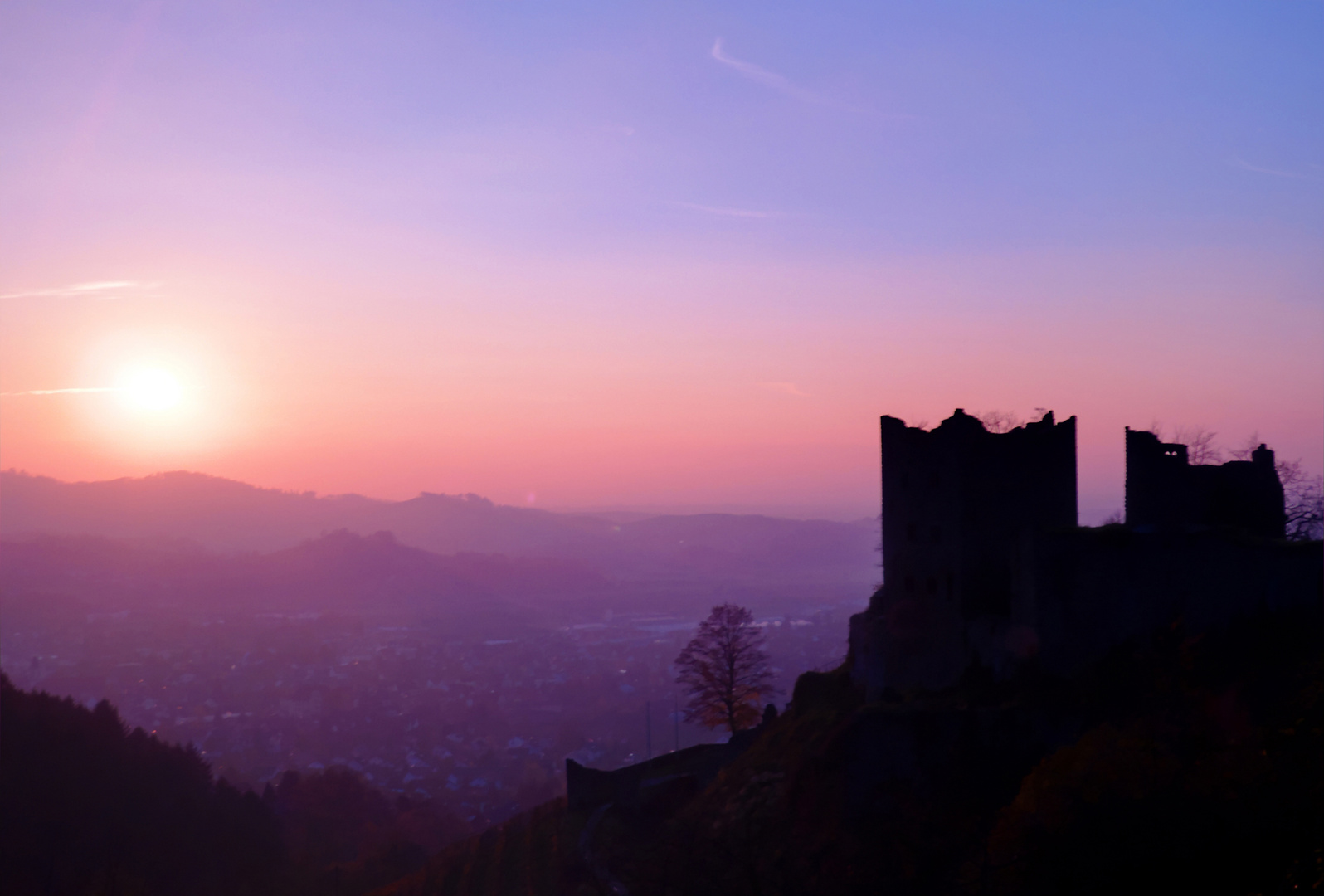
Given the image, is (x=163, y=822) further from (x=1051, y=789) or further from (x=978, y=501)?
(x=1051, y=789)

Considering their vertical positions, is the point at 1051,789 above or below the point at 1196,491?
below

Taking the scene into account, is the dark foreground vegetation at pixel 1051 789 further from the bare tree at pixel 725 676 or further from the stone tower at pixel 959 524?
the bare tree at pixel 725 676

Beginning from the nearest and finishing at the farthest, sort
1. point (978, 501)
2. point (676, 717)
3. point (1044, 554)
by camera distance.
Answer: point (1044, 554), point (978, 501), point (676, 717)

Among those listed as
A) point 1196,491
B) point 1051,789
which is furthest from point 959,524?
point 1051,789

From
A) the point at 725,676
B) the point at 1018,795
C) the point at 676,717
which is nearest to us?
the point at 1018,795

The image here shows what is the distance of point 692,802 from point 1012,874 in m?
17.8

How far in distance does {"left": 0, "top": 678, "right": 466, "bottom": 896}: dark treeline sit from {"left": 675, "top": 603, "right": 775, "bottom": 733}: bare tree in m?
41.9

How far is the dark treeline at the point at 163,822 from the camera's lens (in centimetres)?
8825

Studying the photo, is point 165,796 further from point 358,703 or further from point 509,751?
point 358,703

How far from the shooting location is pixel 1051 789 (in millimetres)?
30109

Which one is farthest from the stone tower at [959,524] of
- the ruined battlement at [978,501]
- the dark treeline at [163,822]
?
the dark treeline at [163,822]

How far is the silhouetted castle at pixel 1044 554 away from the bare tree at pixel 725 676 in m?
14.7

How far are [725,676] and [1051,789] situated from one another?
25653 mm

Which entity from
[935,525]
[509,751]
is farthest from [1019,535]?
[509,751]
